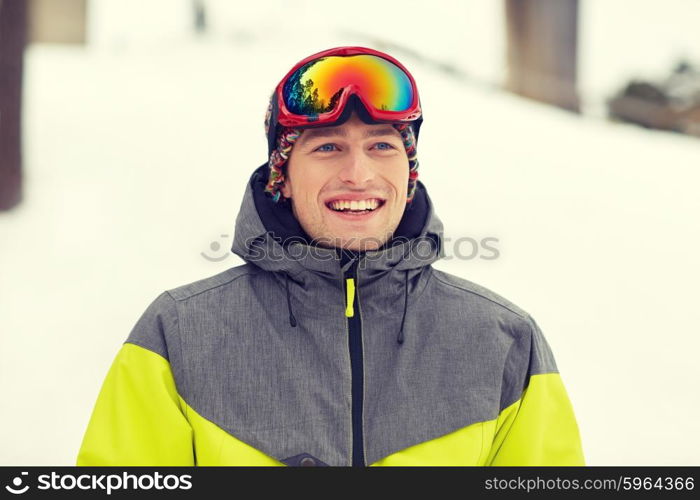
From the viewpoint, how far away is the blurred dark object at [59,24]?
24.1 feet

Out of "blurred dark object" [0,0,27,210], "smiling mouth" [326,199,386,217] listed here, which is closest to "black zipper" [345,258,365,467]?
"smiling mouth" [326,199,386,217]

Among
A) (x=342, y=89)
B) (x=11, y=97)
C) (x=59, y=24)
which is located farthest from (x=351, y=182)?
(x=59, y=24)

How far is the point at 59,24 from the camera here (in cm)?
740

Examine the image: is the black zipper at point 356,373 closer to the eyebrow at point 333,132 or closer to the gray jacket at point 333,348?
the gray jacket at point 333,348

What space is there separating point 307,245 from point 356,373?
366 mm

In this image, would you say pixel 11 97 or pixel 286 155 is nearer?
pixel 286 155

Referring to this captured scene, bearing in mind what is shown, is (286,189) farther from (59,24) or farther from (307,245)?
(59,24)

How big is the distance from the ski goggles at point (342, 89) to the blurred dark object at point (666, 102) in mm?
6136

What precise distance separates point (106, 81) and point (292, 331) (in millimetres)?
6201

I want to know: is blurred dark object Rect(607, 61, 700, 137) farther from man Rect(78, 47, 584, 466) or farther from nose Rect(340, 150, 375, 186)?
nose Rect(340, 150, 375, 186)

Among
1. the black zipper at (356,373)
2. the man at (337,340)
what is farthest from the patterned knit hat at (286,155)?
the black zipper at (356,373)

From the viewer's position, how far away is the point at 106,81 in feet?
24.3
